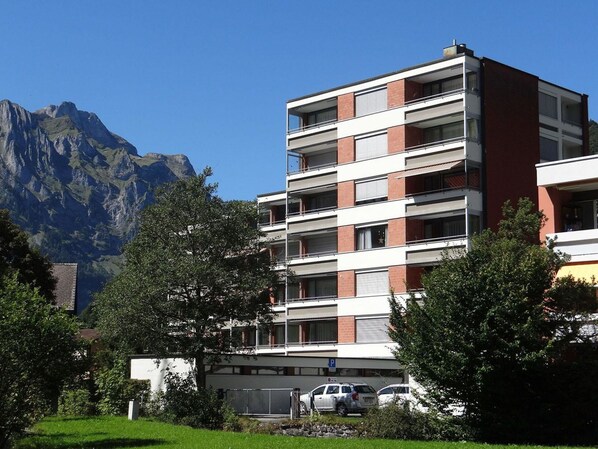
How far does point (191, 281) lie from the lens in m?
45.9

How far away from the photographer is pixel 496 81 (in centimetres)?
5922

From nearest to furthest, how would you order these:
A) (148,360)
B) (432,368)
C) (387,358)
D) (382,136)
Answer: (432,368)
(148,360)
(387,358)
(382,136)

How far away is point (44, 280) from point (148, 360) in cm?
1636

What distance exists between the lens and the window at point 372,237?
61.4 m

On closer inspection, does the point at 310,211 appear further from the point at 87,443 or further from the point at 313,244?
the point at 87,443

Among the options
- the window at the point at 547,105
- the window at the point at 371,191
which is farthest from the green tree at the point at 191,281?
the window at the point at 547,105

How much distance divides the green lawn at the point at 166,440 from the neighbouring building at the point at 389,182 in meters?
17.1

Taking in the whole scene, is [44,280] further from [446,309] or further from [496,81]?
[446,309]

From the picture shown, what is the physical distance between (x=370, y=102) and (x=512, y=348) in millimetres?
35904

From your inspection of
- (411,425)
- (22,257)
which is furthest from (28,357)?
(22,257)

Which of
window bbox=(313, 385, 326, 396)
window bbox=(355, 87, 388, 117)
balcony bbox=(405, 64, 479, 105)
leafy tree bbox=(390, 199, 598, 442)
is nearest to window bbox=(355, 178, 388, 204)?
window bbox=(355, 87, 388, 117)

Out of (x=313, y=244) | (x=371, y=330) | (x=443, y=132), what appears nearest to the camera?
(x=443, y=132)

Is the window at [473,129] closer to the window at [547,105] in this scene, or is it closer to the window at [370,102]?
the window at [370,102]

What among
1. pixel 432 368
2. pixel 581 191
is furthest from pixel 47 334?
pixel 581 191
